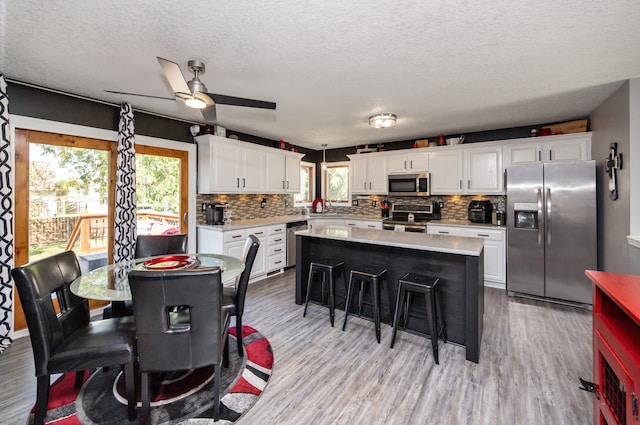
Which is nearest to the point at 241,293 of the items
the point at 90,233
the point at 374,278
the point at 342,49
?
the point at 374,278

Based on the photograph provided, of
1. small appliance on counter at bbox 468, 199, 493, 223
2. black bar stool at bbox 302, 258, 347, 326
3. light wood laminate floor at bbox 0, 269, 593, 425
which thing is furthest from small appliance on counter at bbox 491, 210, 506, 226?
black bar stool at bbox 302, 258, 347, 326

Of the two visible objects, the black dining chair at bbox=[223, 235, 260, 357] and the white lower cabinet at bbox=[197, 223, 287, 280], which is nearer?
the black dining chair at bbox=[223, 235, 260, 357]

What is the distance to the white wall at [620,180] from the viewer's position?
8.93 ft

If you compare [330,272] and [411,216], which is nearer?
[330,272]

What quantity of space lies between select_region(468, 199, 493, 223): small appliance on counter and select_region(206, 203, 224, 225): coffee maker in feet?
13.4

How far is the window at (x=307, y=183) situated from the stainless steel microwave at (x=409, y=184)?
209cm

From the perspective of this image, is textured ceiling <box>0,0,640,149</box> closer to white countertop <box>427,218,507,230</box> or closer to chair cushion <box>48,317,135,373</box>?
white countertop <box>427,218,507,230</box>

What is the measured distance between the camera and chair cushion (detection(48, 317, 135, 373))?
5.28 feet

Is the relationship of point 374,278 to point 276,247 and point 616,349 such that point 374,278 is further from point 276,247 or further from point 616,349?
point 276,247

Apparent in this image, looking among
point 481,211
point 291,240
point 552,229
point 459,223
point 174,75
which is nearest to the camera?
point 174,75

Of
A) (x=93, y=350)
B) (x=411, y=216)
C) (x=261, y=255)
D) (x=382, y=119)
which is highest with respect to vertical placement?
(x=382, y=119)

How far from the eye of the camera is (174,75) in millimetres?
1929

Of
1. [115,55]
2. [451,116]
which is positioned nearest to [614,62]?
[451,116]

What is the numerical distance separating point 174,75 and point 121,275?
1537mm
